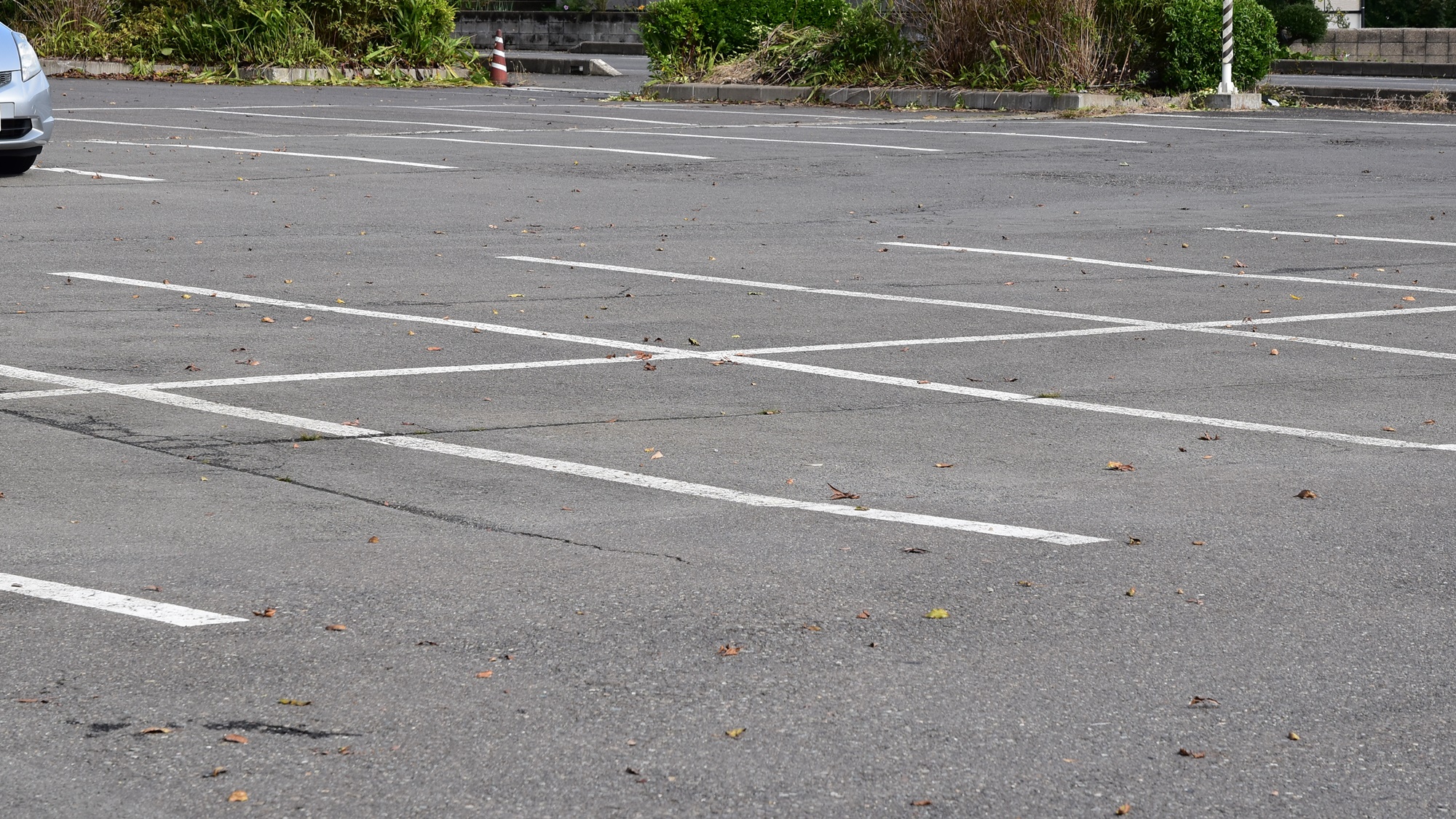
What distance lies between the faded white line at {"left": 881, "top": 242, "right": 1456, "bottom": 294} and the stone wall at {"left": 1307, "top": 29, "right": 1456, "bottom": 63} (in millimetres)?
32548

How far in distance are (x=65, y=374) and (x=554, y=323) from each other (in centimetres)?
236

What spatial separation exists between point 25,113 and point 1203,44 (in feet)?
55.5

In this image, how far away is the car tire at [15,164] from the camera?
580 inches

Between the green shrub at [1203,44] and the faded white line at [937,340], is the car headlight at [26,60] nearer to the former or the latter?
the faded white line at [937,340]

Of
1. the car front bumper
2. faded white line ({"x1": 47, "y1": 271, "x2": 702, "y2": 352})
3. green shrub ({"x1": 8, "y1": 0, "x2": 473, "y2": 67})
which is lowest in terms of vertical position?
faded white line ({"x1": 47, "y1": 271, "x2": 702, "y2": 352})

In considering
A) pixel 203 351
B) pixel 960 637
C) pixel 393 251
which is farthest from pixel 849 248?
pixel 960 637

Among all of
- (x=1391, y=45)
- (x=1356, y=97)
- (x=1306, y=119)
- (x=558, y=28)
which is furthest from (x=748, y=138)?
(x=558, y=28)

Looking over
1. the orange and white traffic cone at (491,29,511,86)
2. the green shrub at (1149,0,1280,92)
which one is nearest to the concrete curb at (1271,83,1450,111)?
the green shrub at (1149,0,1280,92)

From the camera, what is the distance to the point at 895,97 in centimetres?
2630

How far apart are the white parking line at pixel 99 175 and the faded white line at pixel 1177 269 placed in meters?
6.54

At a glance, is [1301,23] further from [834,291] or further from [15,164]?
[834,291]

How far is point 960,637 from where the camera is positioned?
4414 millimetres

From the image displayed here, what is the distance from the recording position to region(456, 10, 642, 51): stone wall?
48500 mm

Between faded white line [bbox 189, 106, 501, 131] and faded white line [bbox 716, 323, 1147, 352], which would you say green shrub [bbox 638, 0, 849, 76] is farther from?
faded white line [bbox 716, 323, 1147, 352]
